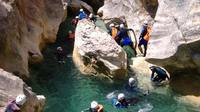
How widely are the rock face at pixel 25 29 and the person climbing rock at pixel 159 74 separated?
6306mm

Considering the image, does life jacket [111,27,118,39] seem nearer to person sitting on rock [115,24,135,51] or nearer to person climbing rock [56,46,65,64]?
person sitting on rock [115,24,135,51]

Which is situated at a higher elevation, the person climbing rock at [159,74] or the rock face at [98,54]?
the rock face at [98,54]

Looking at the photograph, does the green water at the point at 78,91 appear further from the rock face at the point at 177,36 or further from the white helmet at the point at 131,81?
the rock face at the point at 177,36

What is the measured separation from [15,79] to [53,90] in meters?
5.86

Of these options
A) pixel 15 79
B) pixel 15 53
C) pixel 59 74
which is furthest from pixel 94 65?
pixel 15 79

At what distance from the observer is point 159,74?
76.0 feet

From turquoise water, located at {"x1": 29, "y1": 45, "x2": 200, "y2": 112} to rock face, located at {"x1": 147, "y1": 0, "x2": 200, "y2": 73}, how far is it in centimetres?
187

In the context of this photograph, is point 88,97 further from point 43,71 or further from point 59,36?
point 59,36

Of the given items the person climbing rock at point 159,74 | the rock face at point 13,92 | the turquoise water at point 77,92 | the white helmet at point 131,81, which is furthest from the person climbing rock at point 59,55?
the rock face at point 13,92

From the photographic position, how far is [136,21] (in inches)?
1217

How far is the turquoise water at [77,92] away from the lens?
21.2 m

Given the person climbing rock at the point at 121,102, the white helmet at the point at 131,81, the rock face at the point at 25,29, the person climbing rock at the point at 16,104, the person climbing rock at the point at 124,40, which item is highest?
the rock face at the point at 25,29

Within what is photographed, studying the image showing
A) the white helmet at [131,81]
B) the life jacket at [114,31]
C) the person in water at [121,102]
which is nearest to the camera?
the person in water at [121,102]

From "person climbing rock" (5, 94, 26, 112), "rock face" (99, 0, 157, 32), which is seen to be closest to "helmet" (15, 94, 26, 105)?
"person climbing rock" (5, 94, 26, 112)
